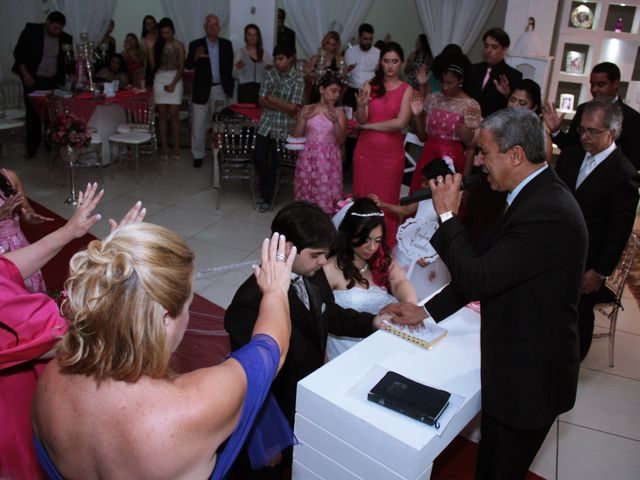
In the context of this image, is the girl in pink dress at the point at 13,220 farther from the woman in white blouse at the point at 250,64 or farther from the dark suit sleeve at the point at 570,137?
the woman in white blouse at the point at 250,64

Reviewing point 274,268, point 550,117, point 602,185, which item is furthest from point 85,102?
point 274,268

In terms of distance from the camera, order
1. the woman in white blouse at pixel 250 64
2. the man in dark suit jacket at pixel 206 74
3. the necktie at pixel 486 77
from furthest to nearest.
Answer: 1. the man in dark suit jacket at pixel 206 74
2. the woman in white blouse at pixel 250 64
3. the necktie at pixel 486 77

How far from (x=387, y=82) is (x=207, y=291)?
2245 millimetres

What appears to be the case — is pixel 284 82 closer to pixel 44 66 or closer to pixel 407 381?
pixel 44 66

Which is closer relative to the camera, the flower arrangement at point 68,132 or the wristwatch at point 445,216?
the wristwatch at point 445,216

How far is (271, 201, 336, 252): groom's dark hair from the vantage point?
7.10ft

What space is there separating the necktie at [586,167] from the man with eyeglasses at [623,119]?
0.54 metres

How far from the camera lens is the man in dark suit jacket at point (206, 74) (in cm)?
745

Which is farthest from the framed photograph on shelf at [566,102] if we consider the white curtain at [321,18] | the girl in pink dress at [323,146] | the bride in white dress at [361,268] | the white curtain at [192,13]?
the bride in white dress at [361,268]

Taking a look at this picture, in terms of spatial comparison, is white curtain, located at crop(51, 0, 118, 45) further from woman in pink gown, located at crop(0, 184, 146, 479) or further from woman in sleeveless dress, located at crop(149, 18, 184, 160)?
woman in pink gown, located at crop(0, 184, 146, 479)

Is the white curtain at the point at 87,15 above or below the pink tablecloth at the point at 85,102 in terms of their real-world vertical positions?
above

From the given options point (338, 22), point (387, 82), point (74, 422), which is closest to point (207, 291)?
point (387, 82)

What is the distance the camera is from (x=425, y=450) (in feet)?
5.61

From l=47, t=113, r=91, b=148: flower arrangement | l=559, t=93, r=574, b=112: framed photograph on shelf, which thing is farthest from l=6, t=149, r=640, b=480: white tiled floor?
l=559, t=93, r=574, b=112: framed photograph on shelf
